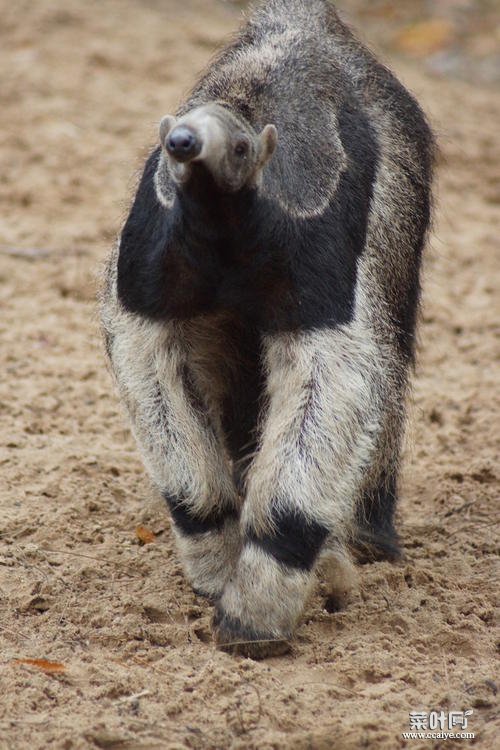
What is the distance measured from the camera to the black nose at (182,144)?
14.8 ft

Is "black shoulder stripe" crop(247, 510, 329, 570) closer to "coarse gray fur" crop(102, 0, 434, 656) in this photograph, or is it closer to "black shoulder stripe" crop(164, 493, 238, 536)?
"coarse gray fur" crop(102, 0, 434, 656)

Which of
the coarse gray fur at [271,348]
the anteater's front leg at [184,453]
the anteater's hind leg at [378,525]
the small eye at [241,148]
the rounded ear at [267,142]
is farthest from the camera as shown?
the anteater's hind leg at [378,525]

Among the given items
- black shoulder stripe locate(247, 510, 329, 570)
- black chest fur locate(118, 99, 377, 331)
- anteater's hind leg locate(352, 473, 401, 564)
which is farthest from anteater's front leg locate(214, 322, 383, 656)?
anteater's hind leg locate(352, 473, 401, 564)

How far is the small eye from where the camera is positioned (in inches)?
192

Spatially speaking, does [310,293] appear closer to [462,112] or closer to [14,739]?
[14,739]

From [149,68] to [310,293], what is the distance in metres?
9.32

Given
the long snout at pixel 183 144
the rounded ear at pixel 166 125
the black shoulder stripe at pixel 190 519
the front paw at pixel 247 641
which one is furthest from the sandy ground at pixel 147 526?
the long snout at pixel 183 144

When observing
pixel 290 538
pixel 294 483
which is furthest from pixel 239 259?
pixel 290 538

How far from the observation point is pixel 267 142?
499 cm

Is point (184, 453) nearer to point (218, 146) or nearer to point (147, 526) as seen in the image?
point (147, 526)

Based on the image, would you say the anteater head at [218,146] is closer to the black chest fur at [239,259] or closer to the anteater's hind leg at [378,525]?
the black chest fur at [239,259]

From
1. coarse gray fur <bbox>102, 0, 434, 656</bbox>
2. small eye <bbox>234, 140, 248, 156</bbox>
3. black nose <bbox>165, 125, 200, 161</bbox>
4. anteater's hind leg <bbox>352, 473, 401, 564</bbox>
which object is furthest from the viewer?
anteater's hind leg <bbox>352, 473, 401, 564</bbox>

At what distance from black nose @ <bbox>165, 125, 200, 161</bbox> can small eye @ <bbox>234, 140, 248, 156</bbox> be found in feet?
1.04

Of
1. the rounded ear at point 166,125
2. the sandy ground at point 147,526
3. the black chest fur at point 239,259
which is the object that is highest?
the rounded ear at point 166,125
